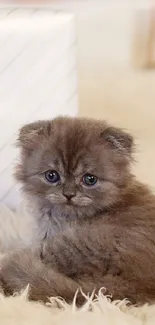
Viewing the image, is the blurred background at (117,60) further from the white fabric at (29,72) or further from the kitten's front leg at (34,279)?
the kitten's front leg at (34,279)

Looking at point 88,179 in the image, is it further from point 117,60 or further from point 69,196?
point 117,60

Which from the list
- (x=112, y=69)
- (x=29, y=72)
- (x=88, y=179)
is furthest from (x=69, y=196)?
(x=112, y=69)

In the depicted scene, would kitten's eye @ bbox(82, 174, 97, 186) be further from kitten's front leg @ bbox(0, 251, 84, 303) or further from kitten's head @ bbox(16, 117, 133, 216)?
kitten's front leg @ bbox(0, 251, 84, 303)

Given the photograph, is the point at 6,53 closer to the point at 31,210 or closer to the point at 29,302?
the point at 31,210

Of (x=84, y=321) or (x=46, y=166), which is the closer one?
(x=84, y=321)

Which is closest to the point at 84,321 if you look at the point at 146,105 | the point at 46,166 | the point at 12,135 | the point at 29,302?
the point at 29,302

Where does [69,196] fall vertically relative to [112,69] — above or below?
below

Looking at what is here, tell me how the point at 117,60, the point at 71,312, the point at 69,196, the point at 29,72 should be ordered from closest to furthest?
the point at 71,312 → the point at 69,196 → the point at 29,72 → the point at 117,60
